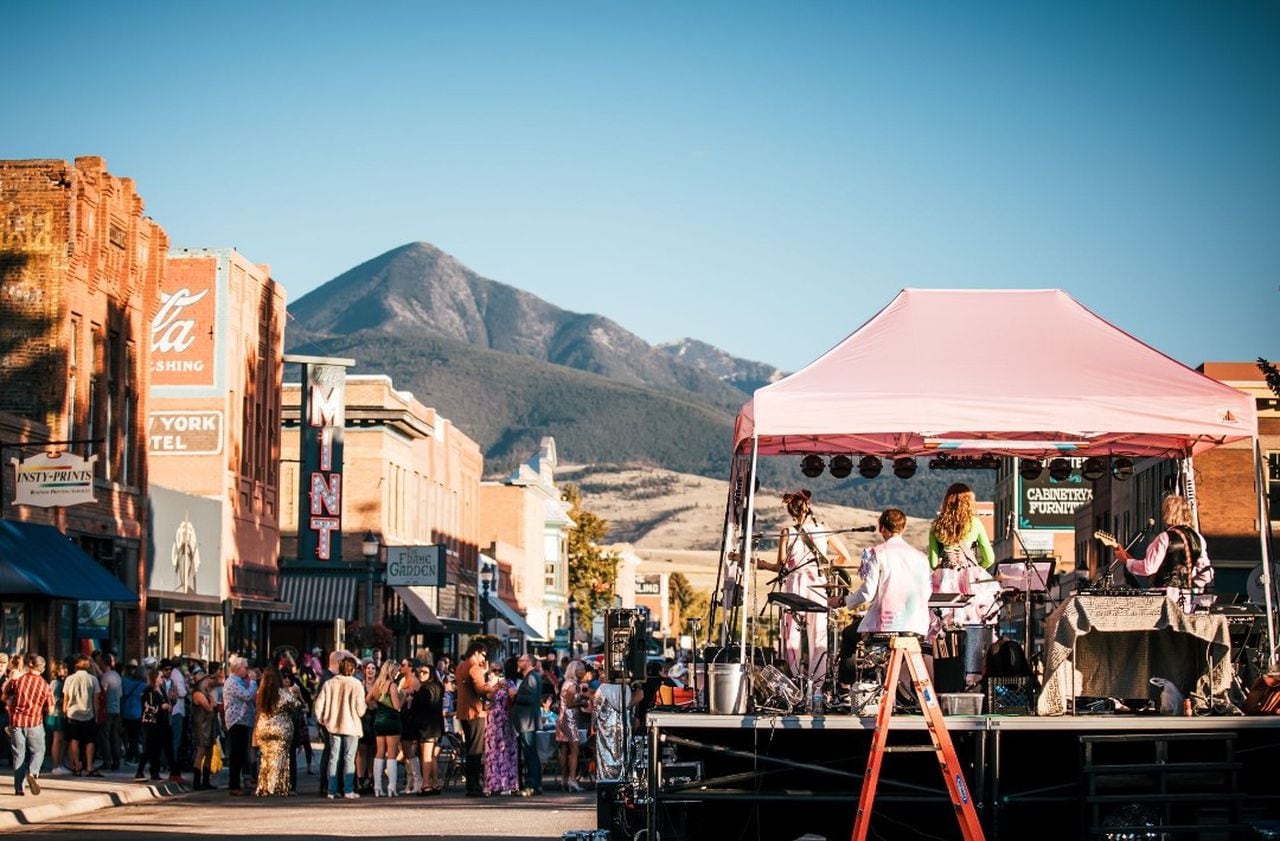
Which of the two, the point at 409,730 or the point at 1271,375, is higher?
the point at 1271,375

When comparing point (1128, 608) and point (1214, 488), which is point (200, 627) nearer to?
point (1214, 488)

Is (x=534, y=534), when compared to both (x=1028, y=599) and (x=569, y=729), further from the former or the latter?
(x=1028, y=599)

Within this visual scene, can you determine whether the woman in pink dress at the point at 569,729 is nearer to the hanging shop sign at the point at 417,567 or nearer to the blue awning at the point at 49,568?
the blue awning at the point at 49,568

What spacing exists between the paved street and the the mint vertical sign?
86.3ft

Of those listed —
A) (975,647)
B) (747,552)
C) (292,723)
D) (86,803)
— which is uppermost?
(747,552)

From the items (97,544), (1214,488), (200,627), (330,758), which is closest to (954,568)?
(330,758)

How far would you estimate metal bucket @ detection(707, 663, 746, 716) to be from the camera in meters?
13.8

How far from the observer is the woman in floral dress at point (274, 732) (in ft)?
79.9

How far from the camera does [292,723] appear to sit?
24.7m

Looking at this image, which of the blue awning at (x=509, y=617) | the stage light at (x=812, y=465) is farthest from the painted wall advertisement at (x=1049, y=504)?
the stage light at (x=812, y=465)

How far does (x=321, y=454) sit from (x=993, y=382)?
38398 millimetres

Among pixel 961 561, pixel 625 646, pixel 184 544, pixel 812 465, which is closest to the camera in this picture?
pixel 961 561

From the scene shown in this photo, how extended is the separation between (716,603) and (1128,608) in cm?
437

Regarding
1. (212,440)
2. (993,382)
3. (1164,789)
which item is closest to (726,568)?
(993,382)
